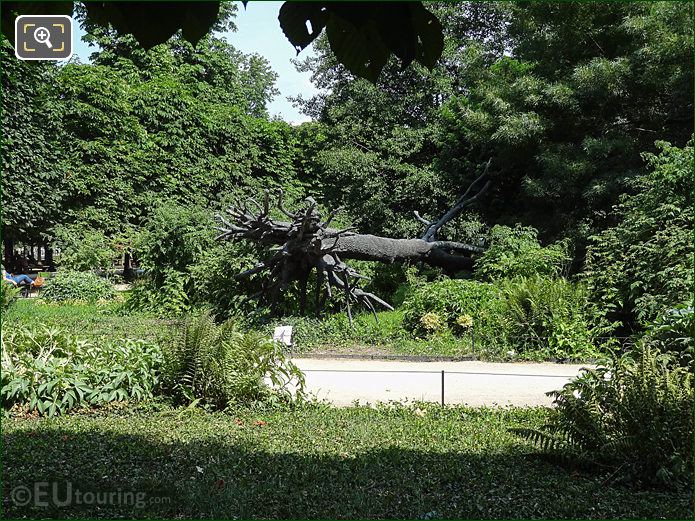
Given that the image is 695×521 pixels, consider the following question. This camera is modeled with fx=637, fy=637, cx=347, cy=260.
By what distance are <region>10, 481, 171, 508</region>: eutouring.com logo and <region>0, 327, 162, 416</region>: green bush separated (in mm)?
2240

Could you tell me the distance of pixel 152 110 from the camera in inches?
842

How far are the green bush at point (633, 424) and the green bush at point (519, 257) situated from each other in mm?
7825

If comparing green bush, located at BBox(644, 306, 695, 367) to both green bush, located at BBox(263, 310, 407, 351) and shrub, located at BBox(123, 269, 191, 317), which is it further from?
shrub, located at BBox(123, 269, 191, 317)

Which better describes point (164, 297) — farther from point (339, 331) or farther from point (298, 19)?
point (298, 19)

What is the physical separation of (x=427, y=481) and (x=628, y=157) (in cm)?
1150

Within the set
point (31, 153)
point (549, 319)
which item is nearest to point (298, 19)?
point (549, 319)

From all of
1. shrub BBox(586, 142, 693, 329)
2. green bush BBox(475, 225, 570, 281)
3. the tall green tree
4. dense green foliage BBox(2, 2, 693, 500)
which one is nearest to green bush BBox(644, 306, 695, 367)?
dense green foliage BBox(2, 2, 693, 500)

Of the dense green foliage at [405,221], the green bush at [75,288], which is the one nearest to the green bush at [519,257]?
the dense green foliage at [405,221]

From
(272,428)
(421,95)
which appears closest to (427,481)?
(272,428)

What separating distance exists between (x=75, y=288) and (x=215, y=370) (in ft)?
37.6

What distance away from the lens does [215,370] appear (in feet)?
21.1

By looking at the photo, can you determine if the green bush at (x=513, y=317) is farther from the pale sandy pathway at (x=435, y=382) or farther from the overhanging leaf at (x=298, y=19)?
the overhanging leaf at (x=298, y=19)

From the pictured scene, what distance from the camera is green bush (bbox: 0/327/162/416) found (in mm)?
6227

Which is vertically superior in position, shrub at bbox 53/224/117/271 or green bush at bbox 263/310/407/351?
shrub at bbox 53/224/117/271
